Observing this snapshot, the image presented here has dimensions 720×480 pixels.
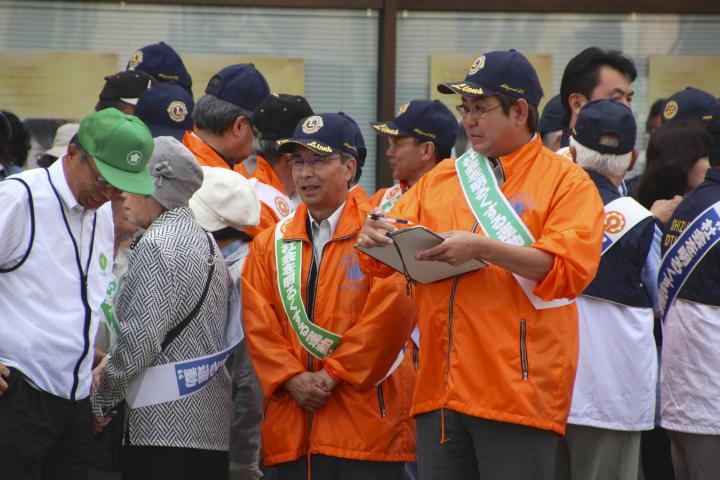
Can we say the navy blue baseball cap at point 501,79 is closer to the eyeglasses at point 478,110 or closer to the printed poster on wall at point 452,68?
the eyeglasses at point 478,110

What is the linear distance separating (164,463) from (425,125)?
9.22ft

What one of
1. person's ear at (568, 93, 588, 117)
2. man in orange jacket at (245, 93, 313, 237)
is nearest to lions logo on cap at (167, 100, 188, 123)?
man in orange jacket at (245, 93, 313, 237)

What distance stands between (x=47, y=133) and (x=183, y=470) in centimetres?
445

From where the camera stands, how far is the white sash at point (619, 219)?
16.2 ft

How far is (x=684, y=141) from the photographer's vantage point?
5.75 m

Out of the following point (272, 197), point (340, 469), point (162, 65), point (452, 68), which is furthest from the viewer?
point (452, 68)

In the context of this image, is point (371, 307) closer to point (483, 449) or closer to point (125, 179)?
point (483, 449)

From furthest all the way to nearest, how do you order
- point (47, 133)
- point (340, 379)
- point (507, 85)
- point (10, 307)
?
point (47, 133) < point (340, 379) < point (507, 85) < point (10, 307)

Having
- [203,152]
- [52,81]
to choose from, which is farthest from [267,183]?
[52,81]

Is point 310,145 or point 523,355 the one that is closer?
point 523,355

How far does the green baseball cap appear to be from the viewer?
4.25 m

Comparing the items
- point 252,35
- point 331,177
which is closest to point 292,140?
point 331,177

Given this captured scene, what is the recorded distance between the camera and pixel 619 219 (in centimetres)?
495

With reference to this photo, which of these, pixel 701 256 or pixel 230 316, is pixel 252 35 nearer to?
pixel 230 316
